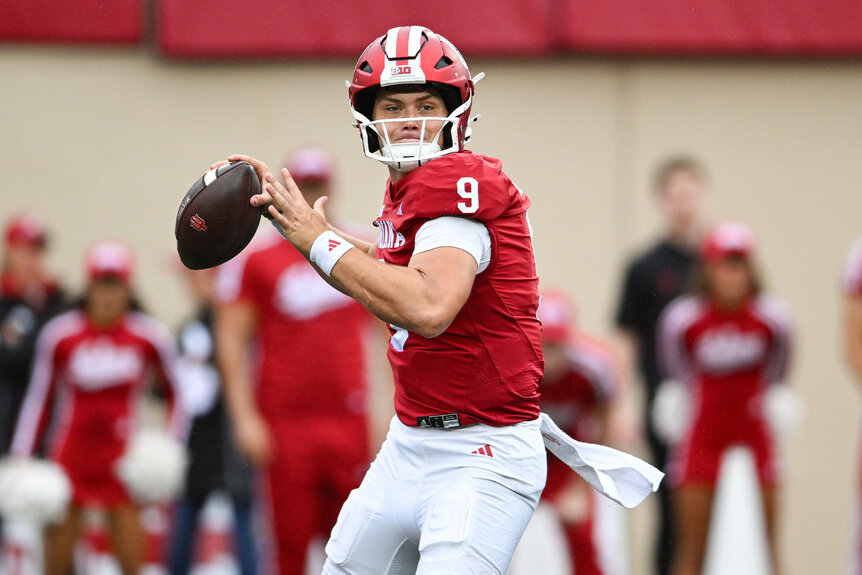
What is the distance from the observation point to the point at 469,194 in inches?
125

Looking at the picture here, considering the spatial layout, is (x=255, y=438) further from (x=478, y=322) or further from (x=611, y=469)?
(x=478, y=322)

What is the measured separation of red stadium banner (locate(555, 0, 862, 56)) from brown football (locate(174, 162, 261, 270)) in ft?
15.5

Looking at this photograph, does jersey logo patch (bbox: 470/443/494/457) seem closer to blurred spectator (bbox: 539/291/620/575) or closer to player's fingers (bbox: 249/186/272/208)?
player's fingers (bbox: 249/186/272/208)

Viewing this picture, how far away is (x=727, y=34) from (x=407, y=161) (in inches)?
198

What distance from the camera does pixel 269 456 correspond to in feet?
19.4

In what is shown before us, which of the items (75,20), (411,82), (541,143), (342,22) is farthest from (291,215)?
(75,20)

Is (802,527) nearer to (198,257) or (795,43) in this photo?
(795,43)

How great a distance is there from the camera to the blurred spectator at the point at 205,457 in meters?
6.70

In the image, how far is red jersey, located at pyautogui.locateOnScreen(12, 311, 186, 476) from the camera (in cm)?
666

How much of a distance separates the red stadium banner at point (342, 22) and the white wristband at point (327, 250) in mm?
4842

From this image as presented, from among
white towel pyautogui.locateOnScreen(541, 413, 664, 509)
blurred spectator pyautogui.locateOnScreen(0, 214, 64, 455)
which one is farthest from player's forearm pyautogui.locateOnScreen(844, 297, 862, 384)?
blurred spectator pyautogui.locateOnScreen(0, 214, 64, 455)

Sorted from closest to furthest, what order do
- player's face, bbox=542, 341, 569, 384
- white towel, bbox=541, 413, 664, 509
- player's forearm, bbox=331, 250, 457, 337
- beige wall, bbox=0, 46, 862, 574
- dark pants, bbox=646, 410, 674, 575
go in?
player's forearm, bbox=331, 250, 457, 337 → white towel, bbox=541, 413, 664, 509 → player's face, bbox=542, 341, 569, 384 → dark pants, bbox=646, 410, 674, 575 → beige wall, bbox=0, 46, 862, 574

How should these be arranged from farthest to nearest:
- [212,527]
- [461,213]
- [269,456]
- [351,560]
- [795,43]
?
1. [795,43]
2. [212,527]
3. [269,456]
4. [351,560]
5. [461,213]

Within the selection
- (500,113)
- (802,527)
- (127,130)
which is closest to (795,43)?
(500,113)
